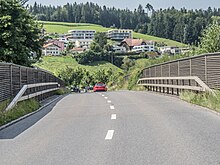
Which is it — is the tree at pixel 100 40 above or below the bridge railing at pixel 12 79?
above

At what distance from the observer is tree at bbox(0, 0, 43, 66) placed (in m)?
29.3

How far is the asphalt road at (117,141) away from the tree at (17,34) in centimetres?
1482

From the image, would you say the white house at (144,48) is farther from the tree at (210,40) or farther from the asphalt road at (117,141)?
the asphalt road at (117,141)

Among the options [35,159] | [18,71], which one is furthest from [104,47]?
[35,159]

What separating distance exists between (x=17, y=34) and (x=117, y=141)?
21.2m

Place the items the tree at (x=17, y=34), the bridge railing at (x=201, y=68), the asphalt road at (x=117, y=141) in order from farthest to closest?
the tree at (x=17, y=34) → the bridge railing at (x=201, y=68) → the asphalt road at (x=117, y=141)

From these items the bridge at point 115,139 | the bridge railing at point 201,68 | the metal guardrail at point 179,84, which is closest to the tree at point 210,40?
the metal guardrail at point 179,84

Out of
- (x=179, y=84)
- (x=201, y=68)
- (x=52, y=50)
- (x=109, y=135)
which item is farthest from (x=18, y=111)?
→ (x=52, y=50)

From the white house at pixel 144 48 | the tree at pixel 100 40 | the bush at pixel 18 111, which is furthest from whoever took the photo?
the white house at pixel 144 48

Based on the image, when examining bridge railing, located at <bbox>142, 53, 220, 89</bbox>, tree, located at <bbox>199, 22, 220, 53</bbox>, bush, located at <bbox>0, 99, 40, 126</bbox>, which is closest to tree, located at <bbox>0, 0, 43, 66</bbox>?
bridge railing, located at <bbox>142, 53, 220, 89</bbox>

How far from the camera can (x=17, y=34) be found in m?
29.9

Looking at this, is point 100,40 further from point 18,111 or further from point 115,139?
point 115,139

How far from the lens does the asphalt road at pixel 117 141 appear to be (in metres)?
8.30

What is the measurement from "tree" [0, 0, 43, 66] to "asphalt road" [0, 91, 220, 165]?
14.8m
